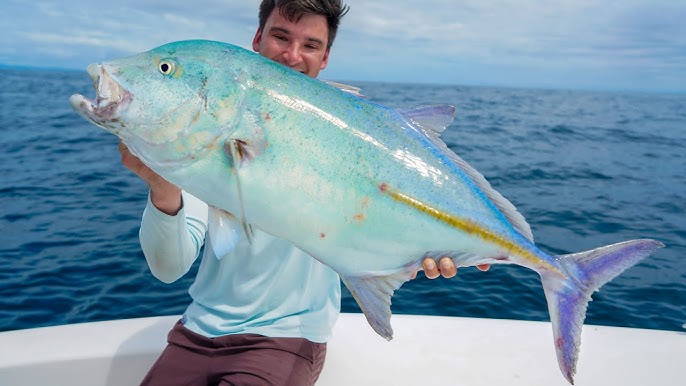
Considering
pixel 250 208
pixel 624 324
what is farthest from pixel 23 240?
pixel 624 324

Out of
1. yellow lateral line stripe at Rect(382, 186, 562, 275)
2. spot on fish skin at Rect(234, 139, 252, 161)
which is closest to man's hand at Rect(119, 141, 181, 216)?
spot on fish skin at Rect(234, 139, 252, 161)

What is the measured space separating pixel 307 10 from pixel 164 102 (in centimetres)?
136

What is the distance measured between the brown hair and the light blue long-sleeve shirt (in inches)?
45.4

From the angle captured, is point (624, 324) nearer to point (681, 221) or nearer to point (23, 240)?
point (681, 221)

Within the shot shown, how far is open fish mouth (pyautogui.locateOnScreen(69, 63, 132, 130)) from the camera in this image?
174 cm

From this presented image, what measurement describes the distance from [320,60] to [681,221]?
934cm

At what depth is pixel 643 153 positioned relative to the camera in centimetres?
1830

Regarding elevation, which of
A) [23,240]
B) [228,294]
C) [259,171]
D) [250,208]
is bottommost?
[23,240]

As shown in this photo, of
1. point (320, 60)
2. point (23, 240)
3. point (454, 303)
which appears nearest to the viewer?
point (320, 60)

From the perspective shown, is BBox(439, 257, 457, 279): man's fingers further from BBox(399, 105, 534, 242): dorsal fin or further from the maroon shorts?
the maroon shorts

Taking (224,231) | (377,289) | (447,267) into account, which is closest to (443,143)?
(447,267)

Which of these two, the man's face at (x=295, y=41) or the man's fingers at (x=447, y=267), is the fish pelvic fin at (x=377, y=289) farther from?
the man's face at (x=295, y=41)

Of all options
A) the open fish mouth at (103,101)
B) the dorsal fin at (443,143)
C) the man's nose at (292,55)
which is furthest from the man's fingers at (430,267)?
the man's nose at (292,55)

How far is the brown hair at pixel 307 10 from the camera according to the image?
2871 mm
